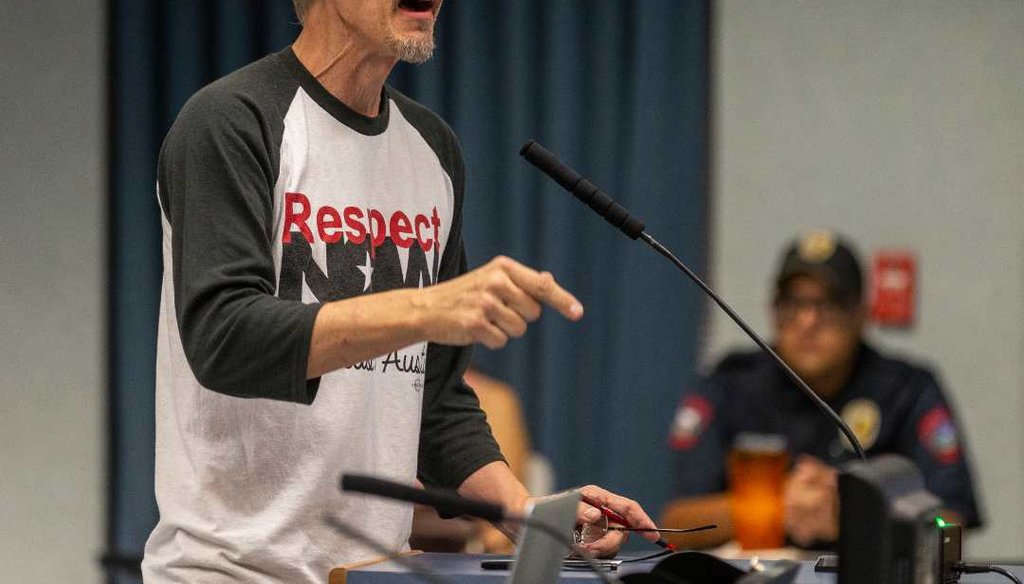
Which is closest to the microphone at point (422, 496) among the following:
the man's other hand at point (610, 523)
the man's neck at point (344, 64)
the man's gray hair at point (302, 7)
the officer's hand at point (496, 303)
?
the officer's hand at point (496, 303)

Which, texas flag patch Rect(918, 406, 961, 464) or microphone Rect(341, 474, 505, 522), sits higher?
microphone Rect(341, 474, 505, 522)

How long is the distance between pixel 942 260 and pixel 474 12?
1385 mm

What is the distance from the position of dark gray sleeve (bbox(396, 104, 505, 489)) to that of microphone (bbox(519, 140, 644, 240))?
314 millimetres

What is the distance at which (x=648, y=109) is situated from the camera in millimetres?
3725

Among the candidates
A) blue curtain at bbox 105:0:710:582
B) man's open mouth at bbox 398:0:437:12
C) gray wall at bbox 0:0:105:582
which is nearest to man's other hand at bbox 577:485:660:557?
man's open mouth at bbox 398:0:437:12

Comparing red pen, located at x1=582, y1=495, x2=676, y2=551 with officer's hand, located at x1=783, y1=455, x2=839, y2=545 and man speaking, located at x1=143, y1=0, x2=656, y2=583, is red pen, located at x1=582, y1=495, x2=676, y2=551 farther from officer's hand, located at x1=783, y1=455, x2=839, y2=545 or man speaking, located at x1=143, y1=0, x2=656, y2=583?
officer's hand, located at x1=783, y1=455, x2=839, y2=545

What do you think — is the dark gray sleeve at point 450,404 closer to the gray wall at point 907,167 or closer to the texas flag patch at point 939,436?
the texas flag patch at point 939,436

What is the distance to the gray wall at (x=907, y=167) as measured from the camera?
12.2 feet

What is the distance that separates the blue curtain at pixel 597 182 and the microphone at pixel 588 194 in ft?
7.32

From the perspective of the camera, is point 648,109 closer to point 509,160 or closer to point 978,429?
point 509,160

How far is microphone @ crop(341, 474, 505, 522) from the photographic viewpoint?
98cm

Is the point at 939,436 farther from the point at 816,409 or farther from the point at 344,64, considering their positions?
the point at 344,64

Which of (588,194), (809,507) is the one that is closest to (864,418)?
(809,507)

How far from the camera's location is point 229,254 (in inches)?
52.6
